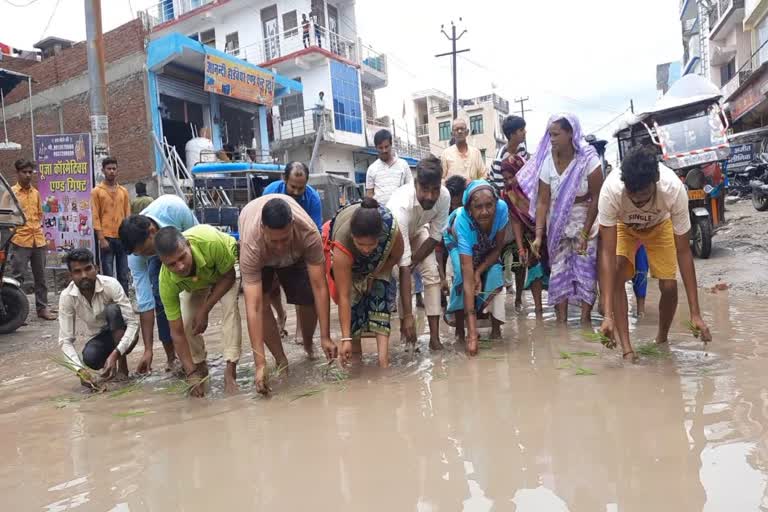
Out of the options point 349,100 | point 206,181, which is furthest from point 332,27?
point 206,181

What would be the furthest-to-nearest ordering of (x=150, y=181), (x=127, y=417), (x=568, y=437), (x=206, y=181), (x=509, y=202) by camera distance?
(x=150, y=181) < (x=206, y=181) < (x=509, y=202) < (x=127, y=417) < (x=568, y=437)

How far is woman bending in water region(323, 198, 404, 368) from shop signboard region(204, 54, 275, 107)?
40.9 ft

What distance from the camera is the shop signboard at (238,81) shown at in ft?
48.8

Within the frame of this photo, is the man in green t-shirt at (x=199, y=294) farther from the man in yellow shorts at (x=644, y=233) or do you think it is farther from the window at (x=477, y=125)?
the window at (x=477, y=125)

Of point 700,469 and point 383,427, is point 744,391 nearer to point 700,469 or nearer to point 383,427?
point 700,469

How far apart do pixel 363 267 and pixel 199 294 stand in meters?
1.03

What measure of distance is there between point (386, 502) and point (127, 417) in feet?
5.96

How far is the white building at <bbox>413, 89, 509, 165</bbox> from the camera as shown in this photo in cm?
4031

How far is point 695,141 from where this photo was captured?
704cm

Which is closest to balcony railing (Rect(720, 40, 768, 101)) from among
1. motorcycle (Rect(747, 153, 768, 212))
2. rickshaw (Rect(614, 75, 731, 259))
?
motorcycle (Rect(747, 153, 768, 212))

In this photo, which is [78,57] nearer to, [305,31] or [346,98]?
[305,31]

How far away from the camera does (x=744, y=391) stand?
2.55 meters

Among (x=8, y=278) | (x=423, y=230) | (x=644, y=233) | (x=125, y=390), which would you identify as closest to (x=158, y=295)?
(x=125, y=390)

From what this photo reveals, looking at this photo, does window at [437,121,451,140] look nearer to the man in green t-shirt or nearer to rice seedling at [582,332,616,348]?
rice seedling at [582,332,616,348]
